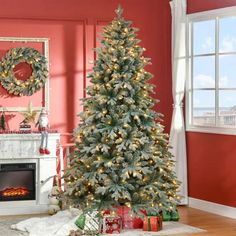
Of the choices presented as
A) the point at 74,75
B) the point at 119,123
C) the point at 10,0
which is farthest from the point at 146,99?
the point at 10,0

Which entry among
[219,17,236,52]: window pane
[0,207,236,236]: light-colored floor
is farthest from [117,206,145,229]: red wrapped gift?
[219,17,236,52]: window pane

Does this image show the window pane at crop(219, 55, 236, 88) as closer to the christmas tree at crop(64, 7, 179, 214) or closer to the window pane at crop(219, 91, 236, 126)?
the window pane at crop(219, 91, 236, 126)

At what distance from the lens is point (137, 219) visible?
7.73 m

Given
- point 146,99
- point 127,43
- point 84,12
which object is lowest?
point 146,99

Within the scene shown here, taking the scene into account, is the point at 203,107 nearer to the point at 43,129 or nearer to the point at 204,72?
the point at 204,72

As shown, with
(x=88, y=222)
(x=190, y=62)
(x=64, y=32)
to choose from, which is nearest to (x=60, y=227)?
(x=88, y=222)

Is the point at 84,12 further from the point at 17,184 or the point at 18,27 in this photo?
the point at 17,184

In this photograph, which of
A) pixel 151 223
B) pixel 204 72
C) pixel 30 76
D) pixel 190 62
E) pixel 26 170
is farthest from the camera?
pixel 190 62

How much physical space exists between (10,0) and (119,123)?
8.02 feet

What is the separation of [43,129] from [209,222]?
2296 mm

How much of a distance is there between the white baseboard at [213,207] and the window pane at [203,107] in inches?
39.2

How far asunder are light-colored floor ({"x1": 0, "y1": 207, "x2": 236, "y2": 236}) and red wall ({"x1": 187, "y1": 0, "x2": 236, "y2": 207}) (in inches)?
9.7

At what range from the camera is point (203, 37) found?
356 inches

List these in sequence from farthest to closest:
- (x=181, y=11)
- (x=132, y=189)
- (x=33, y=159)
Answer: (x=181, y=11), (x=33, y=159), (x=132, y=189)
